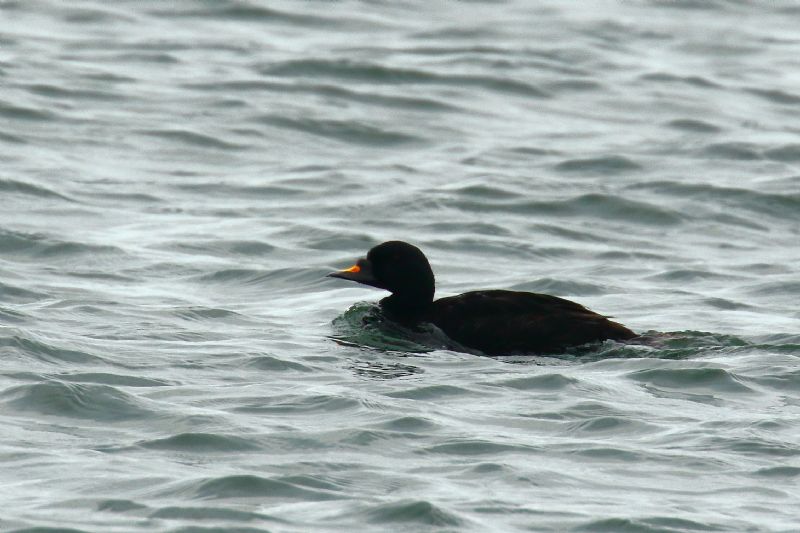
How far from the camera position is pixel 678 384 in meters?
9.80

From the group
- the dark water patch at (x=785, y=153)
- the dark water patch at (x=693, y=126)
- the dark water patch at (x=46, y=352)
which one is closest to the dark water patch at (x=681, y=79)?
the dark water patch at (x=693, y=126)

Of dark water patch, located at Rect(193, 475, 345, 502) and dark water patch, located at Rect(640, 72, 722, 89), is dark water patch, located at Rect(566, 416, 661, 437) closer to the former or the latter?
dark water patch, located at Rect(193, 475, 345, 502)

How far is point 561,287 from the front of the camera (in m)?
13.2

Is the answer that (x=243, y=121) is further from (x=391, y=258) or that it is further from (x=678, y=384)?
(x=678, y=384)

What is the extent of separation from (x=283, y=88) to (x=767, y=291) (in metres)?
8.65

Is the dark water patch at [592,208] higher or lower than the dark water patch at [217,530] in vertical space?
lower

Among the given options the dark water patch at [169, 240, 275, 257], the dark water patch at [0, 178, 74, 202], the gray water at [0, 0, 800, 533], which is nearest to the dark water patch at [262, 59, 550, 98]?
the gray water at [0, 0, 800, 533]

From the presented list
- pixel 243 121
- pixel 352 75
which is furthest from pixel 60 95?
pixel 352 75

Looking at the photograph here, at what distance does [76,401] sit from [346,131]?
33.6ft

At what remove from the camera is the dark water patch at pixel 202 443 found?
321 inches

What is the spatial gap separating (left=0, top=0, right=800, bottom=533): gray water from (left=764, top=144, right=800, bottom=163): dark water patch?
0.06 m

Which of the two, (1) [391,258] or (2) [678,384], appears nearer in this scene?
(2) [678,384]

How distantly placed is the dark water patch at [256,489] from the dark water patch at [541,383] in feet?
7.56

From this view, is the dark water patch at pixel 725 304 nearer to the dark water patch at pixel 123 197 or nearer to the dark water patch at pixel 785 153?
the dark water patch at pixel 123 197
